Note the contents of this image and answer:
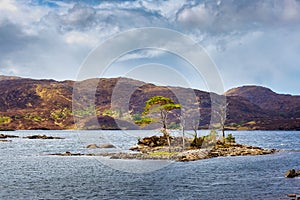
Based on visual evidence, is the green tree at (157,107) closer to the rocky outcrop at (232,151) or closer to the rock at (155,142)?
the rocky outcrop at (232,151)

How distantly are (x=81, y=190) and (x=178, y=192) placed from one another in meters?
10.9

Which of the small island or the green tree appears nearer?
the small island

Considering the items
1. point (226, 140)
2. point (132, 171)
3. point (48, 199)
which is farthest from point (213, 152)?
point (48, 199)

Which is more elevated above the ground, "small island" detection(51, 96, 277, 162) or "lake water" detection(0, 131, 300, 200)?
"small island" detection(51, 96, 277, 162)

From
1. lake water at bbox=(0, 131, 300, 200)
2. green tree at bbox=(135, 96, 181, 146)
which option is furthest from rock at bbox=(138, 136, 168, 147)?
lake water at bbox=(0, 131, 300, 200)

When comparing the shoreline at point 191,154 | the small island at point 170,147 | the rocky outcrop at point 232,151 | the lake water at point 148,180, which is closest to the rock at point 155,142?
the small island at point 170,147

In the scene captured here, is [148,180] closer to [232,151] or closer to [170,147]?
[170,147]

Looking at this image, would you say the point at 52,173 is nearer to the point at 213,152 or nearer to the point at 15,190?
the point at 15,190

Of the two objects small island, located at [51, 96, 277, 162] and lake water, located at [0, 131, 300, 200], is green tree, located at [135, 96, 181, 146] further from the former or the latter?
lake water, located at [0, 131, 300, 200]

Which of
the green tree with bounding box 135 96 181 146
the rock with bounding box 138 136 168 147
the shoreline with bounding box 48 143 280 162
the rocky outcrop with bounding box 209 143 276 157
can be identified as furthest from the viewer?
the rock with bounding box 138 136 168 147

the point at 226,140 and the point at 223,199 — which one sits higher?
the point at 226,140

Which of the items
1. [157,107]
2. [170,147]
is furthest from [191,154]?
[157,107]

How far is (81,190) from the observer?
40812mm

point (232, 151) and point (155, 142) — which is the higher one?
point (155, 142)
